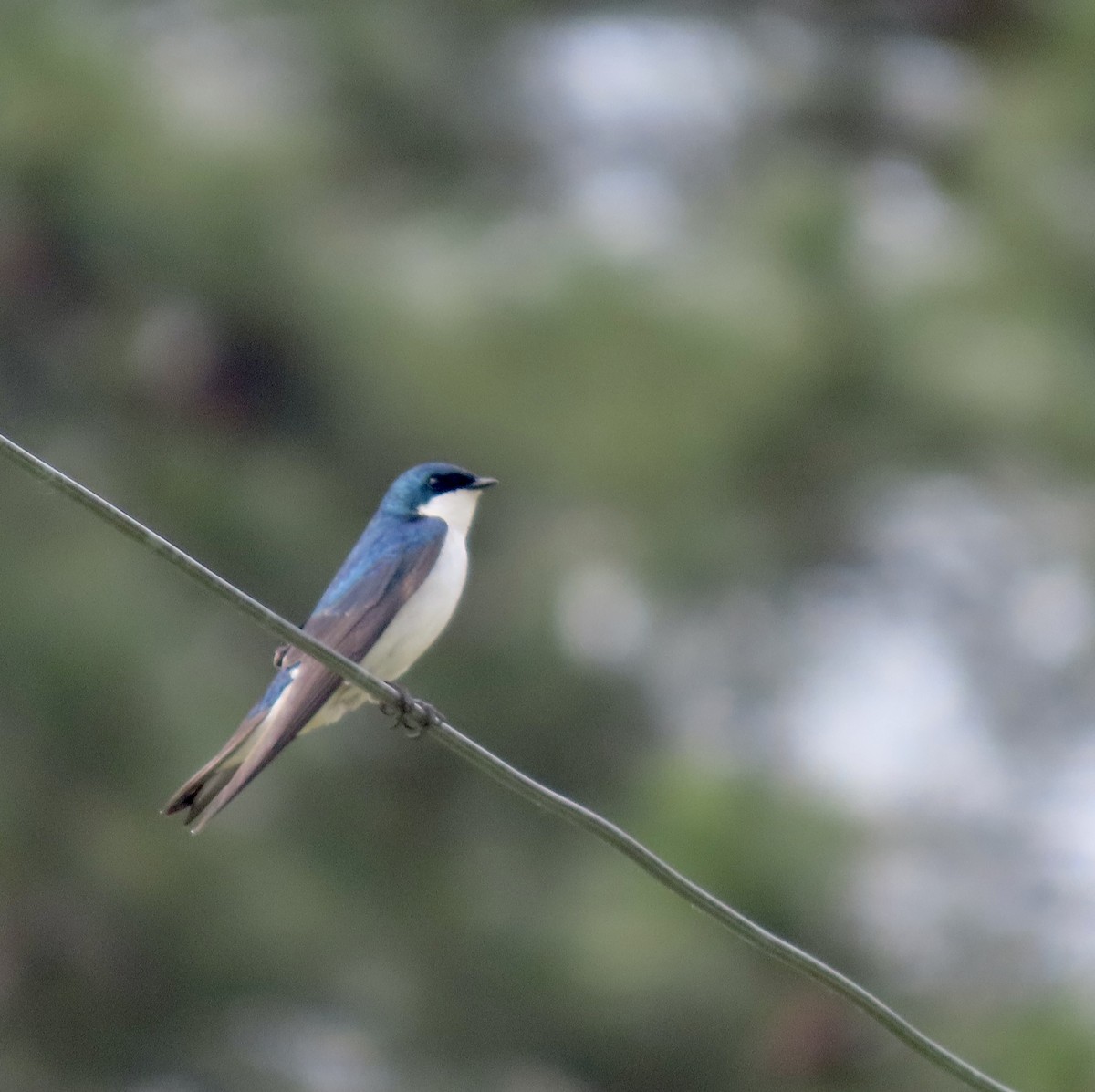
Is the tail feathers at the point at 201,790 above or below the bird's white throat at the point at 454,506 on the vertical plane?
below

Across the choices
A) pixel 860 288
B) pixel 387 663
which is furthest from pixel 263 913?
pixel 387 663

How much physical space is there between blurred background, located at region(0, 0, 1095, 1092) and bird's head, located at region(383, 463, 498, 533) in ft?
6.22

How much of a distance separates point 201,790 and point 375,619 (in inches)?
20.0

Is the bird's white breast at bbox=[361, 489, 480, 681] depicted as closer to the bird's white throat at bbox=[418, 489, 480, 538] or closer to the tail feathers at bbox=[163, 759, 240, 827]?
the bird's white throat at bbox=[418, 489, 480, 538]

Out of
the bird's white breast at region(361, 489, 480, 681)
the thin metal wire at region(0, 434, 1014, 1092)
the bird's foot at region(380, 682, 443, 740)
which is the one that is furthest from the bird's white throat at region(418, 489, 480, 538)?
the thin metal wire at region(0, 434, 1014, 1092)

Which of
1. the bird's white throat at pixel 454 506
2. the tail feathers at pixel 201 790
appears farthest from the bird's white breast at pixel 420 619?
the tail feathers at pixel 201 790

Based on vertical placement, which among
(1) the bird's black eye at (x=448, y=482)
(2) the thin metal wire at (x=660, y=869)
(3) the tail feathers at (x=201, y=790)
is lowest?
(2) the thin metal wire at (x=660, y=869)

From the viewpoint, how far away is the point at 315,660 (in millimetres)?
3314

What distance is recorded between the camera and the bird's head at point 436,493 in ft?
13.1

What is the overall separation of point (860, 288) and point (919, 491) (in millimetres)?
1405

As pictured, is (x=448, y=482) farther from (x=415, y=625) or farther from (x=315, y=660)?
(x=315, y=660)

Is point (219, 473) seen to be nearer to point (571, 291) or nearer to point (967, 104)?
point (571, 291)

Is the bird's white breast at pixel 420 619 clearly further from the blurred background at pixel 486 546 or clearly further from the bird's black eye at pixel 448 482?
the blurred background at pixel 486 546

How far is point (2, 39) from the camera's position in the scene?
21.9ft
